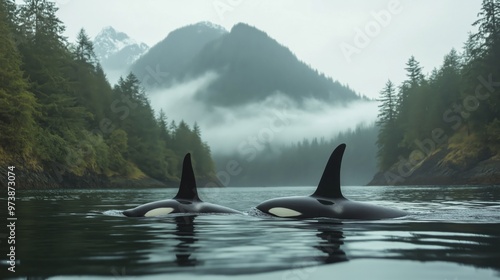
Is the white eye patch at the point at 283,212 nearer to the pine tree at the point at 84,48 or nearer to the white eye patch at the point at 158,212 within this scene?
the white eye patch at the point at 158,212

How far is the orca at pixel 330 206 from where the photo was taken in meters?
10.9

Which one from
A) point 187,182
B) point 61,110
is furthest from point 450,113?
point 187,182

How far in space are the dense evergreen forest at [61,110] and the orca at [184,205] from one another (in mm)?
27035

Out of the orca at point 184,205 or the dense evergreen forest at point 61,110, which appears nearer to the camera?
the orca at point 184,205

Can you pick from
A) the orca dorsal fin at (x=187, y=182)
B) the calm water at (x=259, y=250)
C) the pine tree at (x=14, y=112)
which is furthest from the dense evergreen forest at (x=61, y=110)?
the calm water at (x=259, y=250)

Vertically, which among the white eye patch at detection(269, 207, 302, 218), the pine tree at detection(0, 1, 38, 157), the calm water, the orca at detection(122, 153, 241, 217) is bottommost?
the calm water

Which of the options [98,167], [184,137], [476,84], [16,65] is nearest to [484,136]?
[476,84]

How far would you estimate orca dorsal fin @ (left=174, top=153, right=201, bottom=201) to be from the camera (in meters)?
12.7

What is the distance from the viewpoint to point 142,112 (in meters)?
90.6

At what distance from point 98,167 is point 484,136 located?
42.5 meters

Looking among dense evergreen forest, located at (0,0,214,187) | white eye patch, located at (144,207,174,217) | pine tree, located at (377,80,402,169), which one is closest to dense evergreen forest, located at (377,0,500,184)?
pine tree, located at (377,80,402,169)

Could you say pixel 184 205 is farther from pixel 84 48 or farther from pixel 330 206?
pixel 84 48

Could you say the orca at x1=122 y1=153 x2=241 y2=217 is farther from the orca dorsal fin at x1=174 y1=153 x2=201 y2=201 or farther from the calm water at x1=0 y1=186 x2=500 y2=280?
the calm water at x1=0 y1=186 x2=500 y2=280

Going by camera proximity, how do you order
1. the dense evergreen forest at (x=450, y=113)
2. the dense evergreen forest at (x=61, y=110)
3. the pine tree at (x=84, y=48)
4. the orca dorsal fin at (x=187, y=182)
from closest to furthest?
the orca dorsal fin at (x=187, y=182) < the dense evergreen forest at (x=61, y=110) < the dense evergreen forest at (x=450, y=113) < the pine tree at (x=84, y=48)
